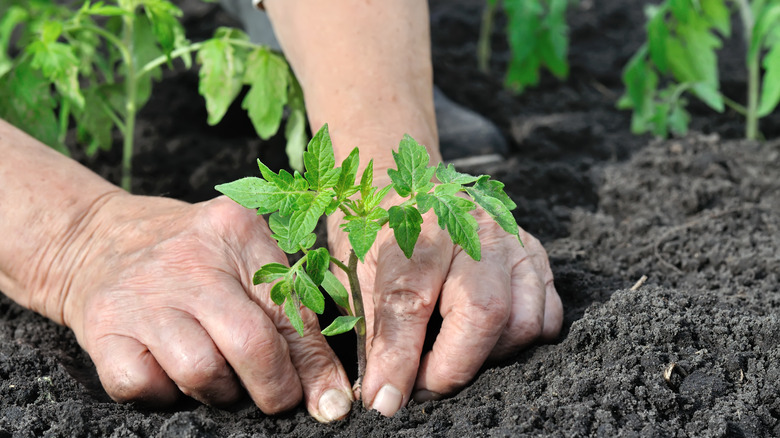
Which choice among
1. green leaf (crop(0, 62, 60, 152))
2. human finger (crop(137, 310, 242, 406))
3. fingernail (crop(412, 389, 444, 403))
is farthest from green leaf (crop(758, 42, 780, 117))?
green leaf (crop(0, 62, 60, 152))

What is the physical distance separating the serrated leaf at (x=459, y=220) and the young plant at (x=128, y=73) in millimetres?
1132

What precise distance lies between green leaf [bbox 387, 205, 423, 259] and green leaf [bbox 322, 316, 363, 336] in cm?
21

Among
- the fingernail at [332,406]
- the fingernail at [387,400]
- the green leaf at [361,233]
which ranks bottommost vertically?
the fingernail at [332,406]

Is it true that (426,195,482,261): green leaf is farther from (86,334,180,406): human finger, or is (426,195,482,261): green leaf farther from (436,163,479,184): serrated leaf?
(86,334,180,406): human finger

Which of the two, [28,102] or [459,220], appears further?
[28,102]

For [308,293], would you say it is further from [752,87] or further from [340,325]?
[752,87]

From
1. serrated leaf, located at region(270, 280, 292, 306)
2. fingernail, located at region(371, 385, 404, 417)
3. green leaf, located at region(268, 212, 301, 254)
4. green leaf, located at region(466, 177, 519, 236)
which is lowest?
fingernail, located at region(371, 385, 404, 417)

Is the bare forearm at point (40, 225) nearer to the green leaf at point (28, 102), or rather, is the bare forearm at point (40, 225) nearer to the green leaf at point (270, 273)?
the green leaf at point (28, 102)

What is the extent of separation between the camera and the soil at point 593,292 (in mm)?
1597

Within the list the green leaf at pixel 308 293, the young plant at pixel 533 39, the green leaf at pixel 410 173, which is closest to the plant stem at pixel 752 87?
the young plant at pixel 533 39

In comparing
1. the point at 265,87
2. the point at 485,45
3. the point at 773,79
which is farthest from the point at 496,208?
the point at 485,45

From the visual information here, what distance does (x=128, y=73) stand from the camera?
259 cm

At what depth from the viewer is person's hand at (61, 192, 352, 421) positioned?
164 centimetres

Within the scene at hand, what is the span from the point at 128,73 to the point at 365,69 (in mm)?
920
